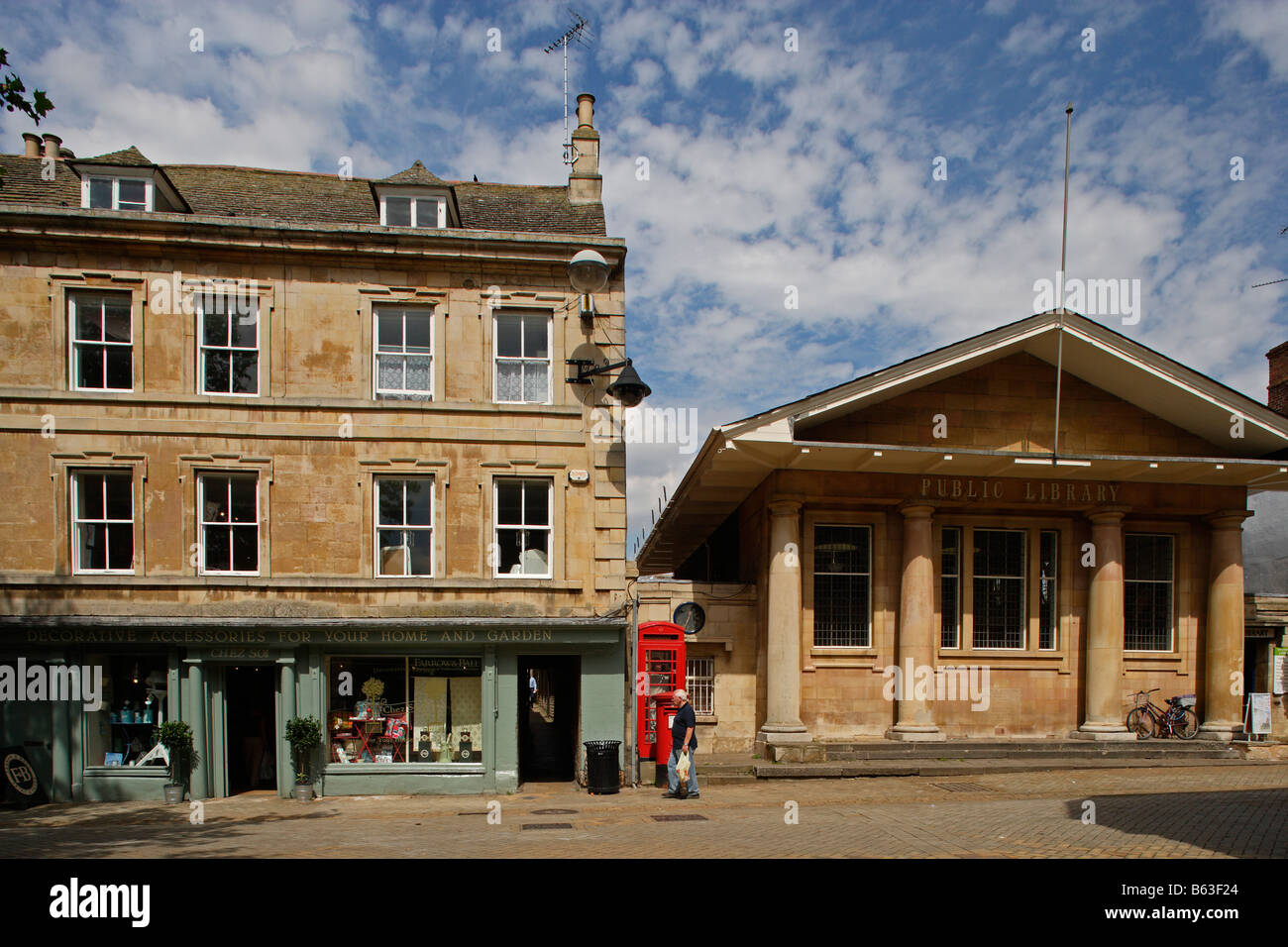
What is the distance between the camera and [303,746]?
1540 centimetres

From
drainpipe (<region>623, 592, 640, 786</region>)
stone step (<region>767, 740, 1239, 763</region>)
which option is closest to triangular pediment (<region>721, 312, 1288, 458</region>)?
drainpipe (<region>623, 592, 640, 786</region>)

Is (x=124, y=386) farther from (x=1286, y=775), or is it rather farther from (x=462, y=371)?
(x=1286, y=775)

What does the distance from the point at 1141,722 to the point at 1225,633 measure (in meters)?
2.67

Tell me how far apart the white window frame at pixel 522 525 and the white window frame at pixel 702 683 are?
4435 mm

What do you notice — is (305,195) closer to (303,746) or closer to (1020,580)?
(303,746)

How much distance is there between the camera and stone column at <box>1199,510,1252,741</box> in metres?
18.7

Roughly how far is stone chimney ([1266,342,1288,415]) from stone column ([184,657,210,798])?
96.7 ft

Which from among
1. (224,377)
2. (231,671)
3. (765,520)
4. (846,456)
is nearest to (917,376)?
(846,456)

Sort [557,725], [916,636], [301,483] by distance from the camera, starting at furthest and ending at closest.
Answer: [557,725] < [916,636] < [301,483]

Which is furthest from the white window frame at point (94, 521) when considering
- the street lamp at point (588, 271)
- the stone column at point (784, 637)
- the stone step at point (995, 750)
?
the stone step at point (995, 750)

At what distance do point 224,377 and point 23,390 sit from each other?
345 cm

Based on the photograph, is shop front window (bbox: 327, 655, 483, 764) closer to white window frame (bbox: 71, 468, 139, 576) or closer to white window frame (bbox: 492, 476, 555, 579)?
white window frame (bbox: 492, 476, 555, 579)

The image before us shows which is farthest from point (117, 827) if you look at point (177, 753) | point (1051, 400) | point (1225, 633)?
point (1225, 633)

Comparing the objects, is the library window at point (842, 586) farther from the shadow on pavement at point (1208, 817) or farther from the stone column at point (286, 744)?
the stone column at point (286, 744)
